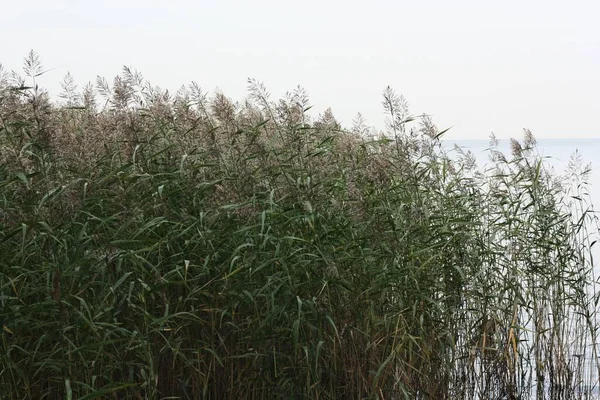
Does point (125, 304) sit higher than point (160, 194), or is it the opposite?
point (160, 194)

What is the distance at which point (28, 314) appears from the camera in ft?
13.9

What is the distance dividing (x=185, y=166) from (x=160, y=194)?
63 centimetres

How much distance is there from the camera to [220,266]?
4.70 metres

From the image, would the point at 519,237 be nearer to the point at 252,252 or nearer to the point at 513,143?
the point at 513,143

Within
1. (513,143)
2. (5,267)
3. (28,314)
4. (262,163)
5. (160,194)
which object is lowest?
(28,314)

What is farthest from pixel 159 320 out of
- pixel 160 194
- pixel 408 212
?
pixel 408 212

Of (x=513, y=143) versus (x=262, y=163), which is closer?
(x=262, y=163)

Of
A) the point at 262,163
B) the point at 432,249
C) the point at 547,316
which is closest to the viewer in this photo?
the point at 262,163

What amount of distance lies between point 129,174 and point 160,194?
21.8 inches

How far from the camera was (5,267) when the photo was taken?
176 inches

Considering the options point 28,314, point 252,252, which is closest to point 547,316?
point 252,252

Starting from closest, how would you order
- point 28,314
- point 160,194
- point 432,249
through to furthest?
point 28,314, point 160,194, point 432,249

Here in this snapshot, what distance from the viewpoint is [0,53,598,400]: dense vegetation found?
4.35m

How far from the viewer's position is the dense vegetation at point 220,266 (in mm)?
4348
